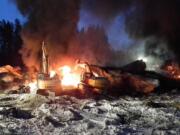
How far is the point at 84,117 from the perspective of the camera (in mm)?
14750

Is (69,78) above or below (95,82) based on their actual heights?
above

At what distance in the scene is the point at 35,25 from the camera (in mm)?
31047

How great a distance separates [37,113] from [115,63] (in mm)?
30863

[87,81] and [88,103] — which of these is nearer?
[88,103]

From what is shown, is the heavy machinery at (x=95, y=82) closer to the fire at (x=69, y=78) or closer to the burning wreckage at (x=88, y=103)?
the burning wreckage at (x=88, y=103)

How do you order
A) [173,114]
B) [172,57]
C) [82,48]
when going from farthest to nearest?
[172,57], [82,48], [173,114]

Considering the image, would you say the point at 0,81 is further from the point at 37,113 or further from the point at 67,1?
the point at 37,113

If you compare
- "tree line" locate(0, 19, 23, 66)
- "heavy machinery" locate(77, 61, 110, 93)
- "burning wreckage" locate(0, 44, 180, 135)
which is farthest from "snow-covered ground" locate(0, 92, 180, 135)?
"tree line" locate(0, 19, 23, 66)

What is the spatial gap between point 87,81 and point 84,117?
878 centimetres

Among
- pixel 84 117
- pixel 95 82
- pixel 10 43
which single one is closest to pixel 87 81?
pixel 95 82

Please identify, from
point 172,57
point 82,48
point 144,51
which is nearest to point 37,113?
point 82,48

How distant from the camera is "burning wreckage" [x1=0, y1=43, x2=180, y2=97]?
2202 cm

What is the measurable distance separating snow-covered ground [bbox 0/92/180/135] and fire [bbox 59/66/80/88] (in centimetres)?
368

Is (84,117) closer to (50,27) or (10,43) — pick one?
(50,27)
